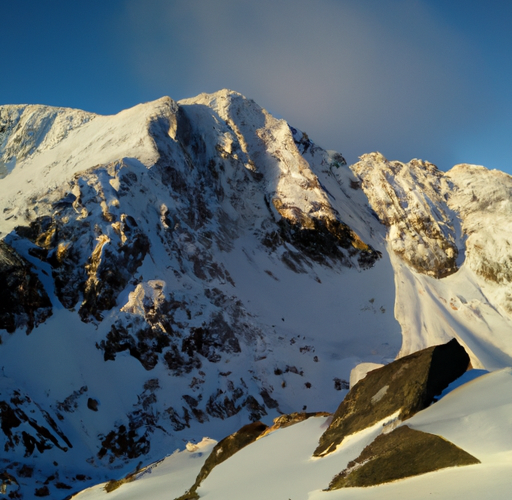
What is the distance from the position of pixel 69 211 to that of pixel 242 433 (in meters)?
29.5

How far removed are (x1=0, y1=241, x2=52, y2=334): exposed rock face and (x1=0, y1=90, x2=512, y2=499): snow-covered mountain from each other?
126mm

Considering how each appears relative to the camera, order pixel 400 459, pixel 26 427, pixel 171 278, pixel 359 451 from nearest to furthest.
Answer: pixel 400 459
pixel 359 451
pixel 26 427
pixel 171 278

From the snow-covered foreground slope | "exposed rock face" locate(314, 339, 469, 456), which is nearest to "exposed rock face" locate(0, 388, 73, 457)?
the snow-covered foreground slope

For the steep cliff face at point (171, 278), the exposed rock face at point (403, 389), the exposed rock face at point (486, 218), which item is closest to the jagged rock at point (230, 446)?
the exposed rock face at point (403, 389)

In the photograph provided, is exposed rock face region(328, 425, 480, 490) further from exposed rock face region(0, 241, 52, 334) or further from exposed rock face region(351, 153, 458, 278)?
exposed rock face region(351, 153, 458, 278)

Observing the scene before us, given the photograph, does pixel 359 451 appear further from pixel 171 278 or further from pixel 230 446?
pixel 171 278

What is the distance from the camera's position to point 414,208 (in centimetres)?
5753

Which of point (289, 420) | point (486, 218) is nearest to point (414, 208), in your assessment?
Answer: point (486, 218)

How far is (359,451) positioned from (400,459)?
1668 mm

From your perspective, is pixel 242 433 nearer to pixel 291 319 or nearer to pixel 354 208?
pixel 291 319

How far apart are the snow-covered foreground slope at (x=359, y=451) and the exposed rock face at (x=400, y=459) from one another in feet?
0.56

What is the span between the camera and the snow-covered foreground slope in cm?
827

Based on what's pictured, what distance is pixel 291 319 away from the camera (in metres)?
44.3

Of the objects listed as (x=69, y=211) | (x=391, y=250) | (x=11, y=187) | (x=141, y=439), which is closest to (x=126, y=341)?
(x=141, y=439)
